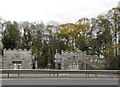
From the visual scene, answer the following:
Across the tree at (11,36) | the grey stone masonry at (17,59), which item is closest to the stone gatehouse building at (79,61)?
the grey stone masonry at (17,59)

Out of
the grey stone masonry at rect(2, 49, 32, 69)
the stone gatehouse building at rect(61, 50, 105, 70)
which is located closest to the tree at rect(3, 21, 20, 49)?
the grey stone masonry at rect(2, 49, 32, 69)

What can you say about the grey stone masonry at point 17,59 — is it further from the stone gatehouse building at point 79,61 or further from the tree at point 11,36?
the tree at point 11,36

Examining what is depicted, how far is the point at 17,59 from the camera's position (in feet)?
186

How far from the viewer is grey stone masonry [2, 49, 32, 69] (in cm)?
5625

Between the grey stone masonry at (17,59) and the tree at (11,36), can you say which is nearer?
the grey stone masonry at (17,59)

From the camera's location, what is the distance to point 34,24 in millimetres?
71062

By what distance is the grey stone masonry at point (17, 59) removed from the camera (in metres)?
56.2

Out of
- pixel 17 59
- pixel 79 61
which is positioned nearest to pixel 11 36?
pixel 17 59

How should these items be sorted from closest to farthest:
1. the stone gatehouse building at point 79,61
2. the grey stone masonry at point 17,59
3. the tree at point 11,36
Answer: the grey stone masonry at point 17,59 → the stone gatehouse building at point 79,61 → the tree at point 11,36

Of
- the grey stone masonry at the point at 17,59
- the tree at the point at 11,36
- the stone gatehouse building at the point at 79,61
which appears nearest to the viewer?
the grey stone masonry at the point at 17,59

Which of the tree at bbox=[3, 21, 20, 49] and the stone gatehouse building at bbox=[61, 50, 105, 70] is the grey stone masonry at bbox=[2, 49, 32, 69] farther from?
the tree at bbox=[3, 21, 20, 49]

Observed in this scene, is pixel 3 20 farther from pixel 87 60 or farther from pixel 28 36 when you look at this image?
pixel 87 60

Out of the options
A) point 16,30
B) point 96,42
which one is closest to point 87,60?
point 96,42

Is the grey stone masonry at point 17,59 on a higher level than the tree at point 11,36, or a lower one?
lower
